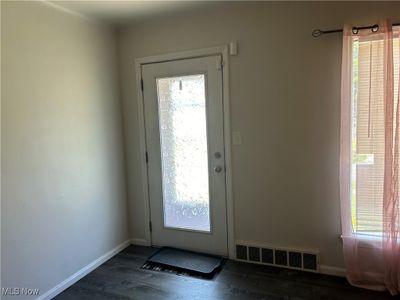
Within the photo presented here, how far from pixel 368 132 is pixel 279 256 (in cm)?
131

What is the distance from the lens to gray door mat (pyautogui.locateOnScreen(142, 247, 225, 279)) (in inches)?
101

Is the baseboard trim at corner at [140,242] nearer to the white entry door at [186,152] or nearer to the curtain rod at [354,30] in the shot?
the white entry door at [186,152]

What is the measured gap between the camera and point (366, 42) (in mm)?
2107

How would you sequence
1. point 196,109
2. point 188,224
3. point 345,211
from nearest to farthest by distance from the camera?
point 345,211 → point 196,109 → point 188,224

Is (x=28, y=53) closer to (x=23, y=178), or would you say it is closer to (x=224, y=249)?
(x=23, y=178)

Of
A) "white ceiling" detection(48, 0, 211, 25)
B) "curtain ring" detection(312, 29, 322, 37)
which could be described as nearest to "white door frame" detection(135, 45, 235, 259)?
"white ceiling" detection(48, 0, 211, 25)

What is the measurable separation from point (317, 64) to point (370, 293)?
184cm

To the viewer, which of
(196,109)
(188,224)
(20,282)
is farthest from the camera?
(188,224)

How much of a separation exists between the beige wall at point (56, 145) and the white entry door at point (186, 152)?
41cm

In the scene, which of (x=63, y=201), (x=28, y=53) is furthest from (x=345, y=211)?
(x=28, y=53)

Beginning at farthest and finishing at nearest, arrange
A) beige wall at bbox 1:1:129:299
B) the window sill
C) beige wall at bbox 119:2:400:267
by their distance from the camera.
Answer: beige wall at bbox 119:2:400:267 < the window sill < beige wall at bbox 1:1:129:299

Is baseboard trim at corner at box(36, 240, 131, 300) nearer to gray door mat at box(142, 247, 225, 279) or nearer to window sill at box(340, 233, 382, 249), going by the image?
gray door mat at box(142, 247, 225, 279)

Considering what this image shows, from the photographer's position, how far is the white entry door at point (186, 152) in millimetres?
2711

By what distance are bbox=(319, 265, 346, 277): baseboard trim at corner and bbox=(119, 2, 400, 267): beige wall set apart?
0.12 ft
